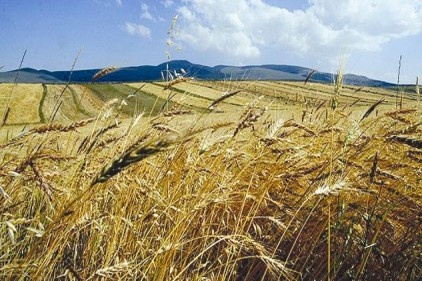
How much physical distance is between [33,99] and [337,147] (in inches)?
2361

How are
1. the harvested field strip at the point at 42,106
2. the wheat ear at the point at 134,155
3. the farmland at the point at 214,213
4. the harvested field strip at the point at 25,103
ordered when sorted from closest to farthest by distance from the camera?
the wheat ear at the point at 134,155 → the farmland at the point at 214,213 → the harvested field strip at the point at 25,103 → the harvested field strip at the point at 42,106

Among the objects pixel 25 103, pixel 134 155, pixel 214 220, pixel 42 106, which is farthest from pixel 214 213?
pixel 25 103

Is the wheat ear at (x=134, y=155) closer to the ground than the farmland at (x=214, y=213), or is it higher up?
higher up

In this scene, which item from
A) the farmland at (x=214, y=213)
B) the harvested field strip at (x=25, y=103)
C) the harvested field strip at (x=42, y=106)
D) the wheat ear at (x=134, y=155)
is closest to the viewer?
the wheat ear at (x=134, y=155)

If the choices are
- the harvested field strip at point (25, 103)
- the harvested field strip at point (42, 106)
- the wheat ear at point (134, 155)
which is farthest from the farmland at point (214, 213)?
the harvested field strip at point (42, 106)

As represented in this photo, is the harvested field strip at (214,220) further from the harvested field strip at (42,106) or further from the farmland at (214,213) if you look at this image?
the harvested field strip at (42,106)

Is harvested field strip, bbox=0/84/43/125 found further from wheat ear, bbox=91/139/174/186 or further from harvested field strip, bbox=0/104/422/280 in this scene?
wheat ear, bbox=91/139/174/186

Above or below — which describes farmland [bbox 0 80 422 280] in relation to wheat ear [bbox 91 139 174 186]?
below

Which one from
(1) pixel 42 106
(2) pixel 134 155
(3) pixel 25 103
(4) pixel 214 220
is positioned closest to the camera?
(2) pixel 134 155

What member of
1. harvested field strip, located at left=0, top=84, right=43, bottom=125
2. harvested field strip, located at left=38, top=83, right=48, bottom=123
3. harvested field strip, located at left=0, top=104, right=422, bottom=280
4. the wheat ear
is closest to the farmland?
harvested field strip, located at left=0, top=104, right=422, bottom=280

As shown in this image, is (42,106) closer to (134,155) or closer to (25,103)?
(25,103)

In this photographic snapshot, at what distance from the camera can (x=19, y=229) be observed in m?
2.14

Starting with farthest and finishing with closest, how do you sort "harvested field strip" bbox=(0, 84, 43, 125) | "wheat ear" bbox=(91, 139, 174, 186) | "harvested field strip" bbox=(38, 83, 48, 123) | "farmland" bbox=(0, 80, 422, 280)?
"harvested field strip" bbox=(38, 83, 48, 123) < "harvested field strip" bbox=(0, 84, 43, 125) < "farmland" bbox=(0, 80, 422, 280) < "wheat ear" bbox=(91, 139, 174, 186)

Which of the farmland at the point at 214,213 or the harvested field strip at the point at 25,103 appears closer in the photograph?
the farmland at the point at 214,213
